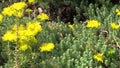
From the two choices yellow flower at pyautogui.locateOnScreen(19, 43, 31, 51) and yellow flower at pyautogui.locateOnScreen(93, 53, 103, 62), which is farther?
yellow flower at pyautogui.locateOnScreen(93, 53, 103, 62)

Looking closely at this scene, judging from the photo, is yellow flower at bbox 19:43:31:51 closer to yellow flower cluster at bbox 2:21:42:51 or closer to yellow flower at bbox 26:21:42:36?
yellow flower cluster at bbox 2:21:42:51

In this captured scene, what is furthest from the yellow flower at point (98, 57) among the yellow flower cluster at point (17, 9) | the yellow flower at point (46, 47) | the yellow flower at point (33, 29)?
the yellow flower cluster at point (17, 9)

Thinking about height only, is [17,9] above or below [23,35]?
above

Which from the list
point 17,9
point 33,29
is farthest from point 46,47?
point 17,9

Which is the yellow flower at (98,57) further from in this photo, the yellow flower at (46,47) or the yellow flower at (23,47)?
the yellow flower at (23,47)

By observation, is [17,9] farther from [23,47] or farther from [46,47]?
[46,47]

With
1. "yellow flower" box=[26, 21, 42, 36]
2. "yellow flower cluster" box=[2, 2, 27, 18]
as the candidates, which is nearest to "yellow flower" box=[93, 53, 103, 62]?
"yellow flower" box=[26, 21, 42, 36]

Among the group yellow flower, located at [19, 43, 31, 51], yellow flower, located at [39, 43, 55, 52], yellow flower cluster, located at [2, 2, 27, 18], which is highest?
yellow flower cluster, located at [2, 2, 27, 18]

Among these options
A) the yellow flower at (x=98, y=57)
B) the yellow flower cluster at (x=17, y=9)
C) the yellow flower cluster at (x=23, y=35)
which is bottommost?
the yellow flower at (x=98, y=57)

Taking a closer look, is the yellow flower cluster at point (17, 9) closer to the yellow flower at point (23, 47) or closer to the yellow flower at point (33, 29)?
the yellow flower at point (33, 29)

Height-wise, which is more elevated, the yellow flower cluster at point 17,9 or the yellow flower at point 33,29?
the yellow flower cluster at point 17,9

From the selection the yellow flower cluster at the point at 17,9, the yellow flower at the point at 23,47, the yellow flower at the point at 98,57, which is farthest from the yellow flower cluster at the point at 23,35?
the yellow flower at the point at 98,57

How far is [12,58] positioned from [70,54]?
1.98 feet

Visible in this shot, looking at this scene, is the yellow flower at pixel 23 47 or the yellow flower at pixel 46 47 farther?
the yellow flower at pixel 46 47
